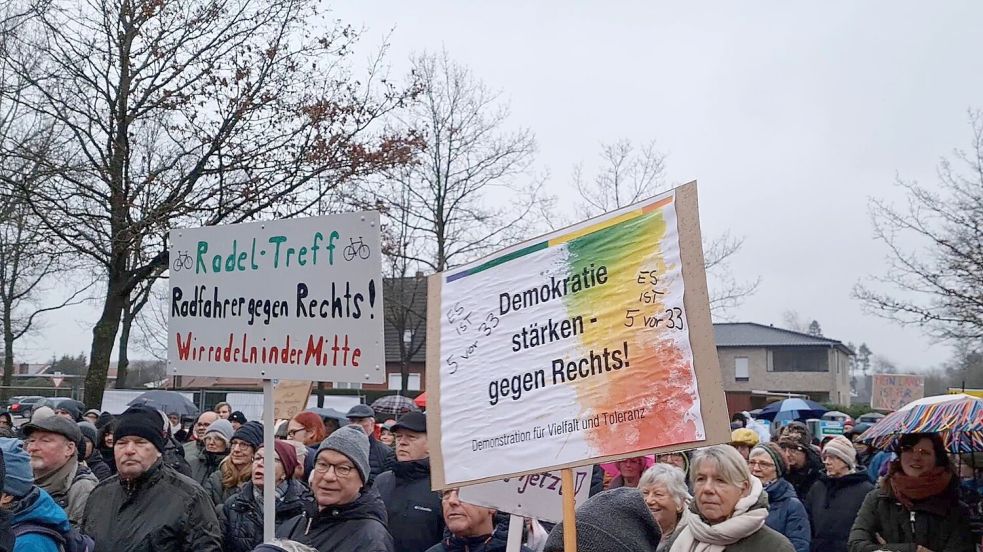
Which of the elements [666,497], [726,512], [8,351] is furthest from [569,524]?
[8,351]

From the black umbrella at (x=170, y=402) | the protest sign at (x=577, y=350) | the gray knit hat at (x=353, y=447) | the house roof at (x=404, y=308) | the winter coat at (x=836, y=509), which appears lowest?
the winter coat at (x=836, y=509)

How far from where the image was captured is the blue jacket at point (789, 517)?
6613 millimetres

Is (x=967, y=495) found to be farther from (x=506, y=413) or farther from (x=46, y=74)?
(x=46, y=74)

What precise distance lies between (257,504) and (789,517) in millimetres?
3677

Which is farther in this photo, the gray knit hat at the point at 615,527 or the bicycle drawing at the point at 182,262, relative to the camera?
the bicycle drawing at the point at 182,262

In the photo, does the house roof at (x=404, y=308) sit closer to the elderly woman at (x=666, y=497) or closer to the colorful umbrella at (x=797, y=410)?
the colorful umbrella at (x=797, y=410)

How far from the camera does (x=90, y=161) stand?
16797mm

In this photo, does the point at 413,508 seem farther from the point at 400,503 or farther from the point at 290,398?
the point at 290,398

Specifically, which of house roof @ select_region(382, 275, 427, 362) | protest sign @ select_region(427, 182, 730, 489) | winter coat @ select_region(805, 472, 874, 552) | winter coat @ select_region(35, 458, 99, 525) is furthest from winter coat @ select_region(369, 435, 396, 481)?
house roof @ select_region(382, 275, 427, 362)

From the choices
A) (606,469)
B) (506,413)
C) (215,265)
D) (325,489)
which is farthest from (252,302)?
(606,469)

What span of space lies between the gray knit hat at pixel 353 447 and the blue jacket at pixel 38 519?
1.19m

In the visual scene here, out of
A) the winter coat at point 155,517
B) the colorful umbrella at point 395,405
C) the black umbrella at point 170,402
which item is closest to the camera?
the winter coat at point 155,517

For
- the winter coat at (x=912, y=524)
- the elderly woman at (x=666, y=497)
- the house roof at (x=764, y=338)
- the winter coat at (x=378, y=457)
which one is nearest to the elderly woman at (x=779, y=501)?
the winter coat at (x=912, y=524)

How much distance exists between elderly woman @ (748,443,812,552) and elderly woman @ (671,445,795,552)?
2.00 meters
